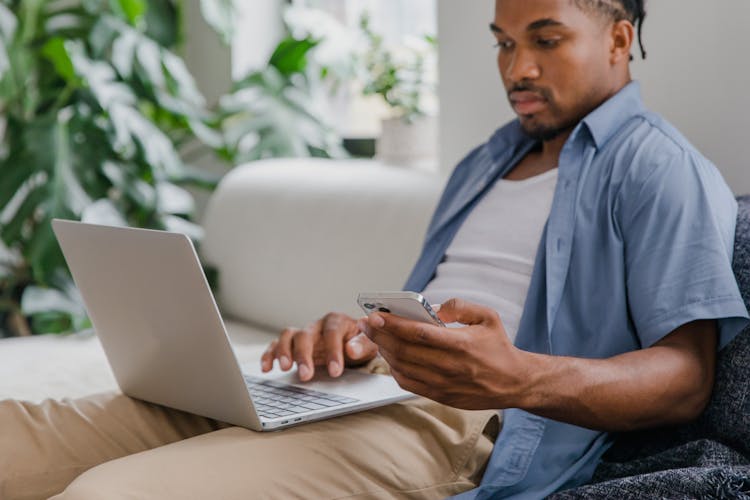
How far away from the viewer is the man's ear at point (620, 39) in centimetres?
156

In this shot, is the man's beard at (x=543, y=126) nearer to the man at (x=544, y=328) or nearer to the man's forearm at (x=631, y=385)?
the man at (x=544, y=328)

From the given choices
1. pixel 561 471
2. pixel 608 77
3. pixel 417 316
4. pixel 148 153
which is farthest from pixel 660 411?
pixel 148 153

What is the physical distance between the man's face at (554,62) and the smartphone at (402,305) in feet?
1.96

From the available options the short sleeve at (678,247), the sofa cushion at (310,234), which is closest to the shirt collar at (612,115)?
the short sleeve at (678,247)

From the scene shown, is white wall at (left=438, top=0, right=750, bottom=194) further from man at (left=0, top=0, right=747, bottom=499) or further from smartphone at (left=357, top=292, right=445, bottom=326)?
smartphone at (left=357, top=292, right=445, bottom=326)

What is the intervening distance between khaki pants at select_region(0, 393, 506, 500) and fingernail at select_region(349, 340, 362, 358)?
16 centimetres

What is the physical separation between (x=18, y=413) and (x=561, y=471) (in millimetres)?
734

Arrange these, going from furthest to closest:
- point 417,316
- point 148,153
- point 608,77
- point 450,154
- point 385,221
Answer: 1. point 148,153
2. point 450,154
3. point 385,221
4. point 608,77
5. point 417,316

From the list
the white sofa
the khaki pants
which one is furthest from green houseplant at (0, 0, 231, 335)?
the khaki pants

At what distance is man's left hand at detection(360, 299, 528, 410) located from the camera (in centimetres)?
110

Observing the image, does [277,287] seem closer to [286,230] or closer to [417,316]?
[286,230]

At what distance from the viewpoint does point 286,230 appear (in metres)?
2.36

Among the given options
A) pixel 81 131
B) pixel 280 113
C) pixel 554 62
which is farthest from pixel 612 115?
pixel 81 131

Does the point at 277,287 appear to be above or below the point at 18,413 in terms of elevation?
below
